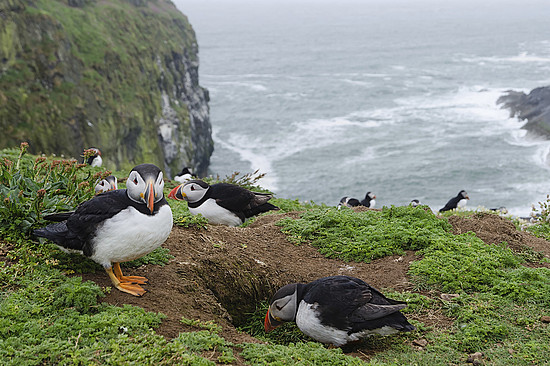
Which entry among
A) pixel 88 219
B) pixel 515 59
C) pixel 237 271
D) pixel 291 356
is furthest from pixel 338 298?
pixel 515 59

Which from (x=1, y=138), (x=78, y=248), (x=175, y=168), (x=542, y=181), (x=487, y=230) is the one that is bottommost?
(x=175, y=168)

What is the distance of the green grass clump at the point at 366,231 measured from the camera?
8.85 meters

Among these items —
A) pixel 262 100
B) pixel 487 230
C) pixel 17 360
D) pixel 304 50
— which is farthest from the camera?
pixel 304 50

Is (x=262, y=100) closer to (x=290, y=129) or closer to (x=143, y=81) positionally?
(x=290, y=129)

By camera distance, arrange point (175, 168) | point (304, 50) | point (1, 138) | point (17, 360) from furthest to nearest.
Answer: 1. point (304, 50)
2. point (175, 168)
3. point (1, 138)
4. point (17, 360)

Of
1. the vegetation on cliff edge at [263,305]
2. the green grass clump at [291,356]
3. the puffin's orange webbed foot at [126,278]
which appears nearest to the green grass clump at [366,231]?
the vegetation on cliff edge at [263,305]

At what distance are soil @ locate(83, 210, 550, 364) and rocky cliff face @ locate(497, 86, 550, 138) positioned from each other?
170 feet

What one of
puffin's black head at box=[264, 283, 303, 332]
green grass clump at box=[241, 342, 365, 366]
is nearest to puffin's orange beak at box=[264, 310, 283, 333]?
puffin's black head at box=[264, 283, 303, 332]

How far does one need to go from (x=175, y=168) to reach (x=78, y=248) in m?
42.1

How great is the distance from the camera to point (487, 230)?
31.9 ft

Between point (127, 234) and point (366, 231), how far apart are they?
16.8ft

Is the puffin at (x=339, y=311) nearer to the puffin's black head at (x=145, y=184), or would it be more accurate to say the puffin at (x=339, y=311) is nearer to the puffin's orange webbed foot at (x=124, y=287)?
the puffin's orange webbed foot at (x=124, y=287)

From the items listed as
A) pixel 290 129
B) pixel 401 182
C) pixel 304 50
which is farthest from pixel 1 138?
pixel 304 50

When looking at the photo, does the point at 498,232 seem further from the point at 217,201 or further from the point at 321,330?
the point at 217,201
